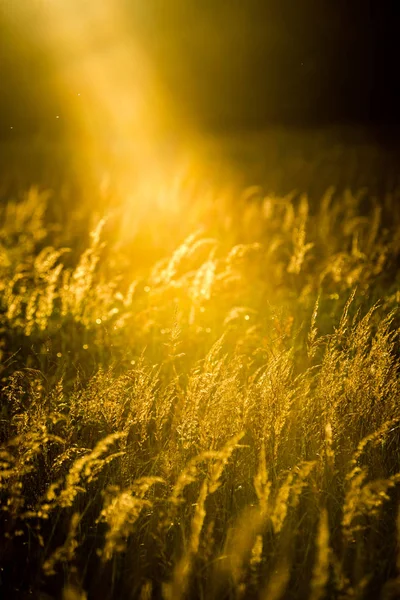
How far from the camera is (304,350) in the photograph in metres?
3.86

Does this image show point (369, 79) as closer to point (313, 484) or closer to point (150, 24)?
point (150, 24)

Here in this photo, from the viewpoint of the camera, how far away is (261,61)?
15.1 m

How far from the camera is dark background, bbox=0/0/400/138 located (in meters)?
14.2

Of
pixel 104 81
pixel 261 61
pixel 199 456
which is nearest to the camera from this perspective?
pixel 199 456

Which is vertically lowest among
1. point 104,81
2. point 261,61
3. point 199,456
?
point 199,456

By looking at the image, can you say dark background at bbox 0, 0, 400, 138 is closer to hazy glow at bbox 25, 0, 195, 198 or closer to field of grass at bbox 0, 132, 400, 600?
hazy glow at bbox 25, 0, 195, 198

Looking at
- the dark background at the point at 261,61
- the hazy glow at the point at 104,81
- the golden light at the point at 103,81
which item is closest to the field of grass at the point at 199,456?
the golden light at the point at 103,81

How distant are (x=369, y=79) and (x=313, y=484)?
1445 cm

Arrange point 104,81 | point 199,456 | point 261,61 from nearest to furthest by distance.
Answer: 1. point 199,456
2. point 104,81
3. point 261,61

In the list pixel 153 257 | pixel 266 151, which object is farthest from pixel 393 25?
pixel 153 257

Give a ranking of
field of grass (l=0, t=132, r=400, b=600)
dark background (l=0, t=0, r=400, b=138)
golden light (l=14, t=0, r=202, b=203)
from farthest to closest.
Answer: dark background (l=0, t=0, r=400, b=138) < golden light (l=14, t=0, r=202, b=203) < field of grass (l=0, t=132, r=400, b=600)

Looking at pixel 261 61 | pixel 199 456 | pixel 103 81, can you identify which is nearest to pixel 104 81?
pixel 103 81

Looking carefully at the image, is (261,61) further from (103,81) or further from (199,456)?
(199,456)

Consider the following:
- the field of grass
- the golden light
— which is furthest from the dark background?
the field of grass
